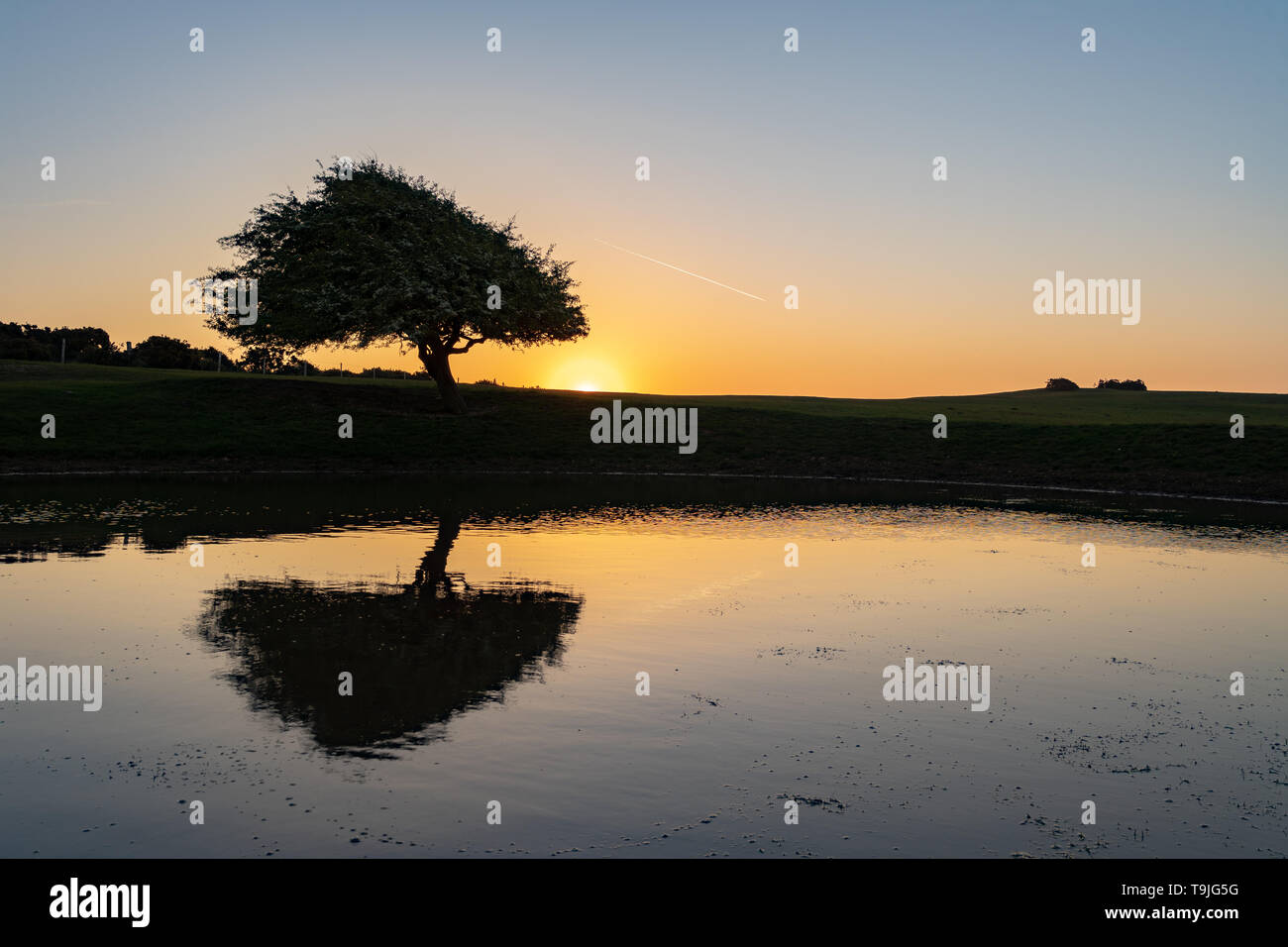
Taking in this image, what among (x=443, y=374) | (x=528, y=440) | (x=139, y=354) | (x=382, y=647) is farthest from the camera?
(x=139, y=354)

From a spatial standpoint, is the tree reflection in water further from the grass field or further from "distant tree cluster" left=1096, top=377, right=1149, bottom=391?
"distant tree cluster" left=1096, top=377, right=1149, bottom=391

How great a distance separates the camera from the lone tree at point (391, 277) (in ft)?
198

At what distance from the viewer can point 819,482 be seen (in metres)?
48.8

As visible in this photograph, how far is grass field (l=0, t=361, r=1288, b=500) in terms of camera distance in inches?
1863

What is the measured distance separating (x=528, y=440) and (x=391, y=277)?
1325 centimetres

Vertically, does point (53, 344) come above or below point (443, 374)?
above

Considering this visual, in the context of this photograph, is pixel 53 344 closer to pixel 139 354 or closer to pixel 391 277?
pixel 139 354

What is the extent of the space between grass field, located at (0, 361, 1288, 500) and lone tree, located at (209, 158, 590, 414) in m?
4.56

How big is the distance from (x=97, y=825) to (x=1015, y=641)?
495 inches

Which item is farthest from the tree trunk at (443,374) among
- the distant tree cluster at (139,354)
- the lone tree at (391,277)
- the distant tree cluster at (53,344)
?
the distant tree cluster at (53,344)

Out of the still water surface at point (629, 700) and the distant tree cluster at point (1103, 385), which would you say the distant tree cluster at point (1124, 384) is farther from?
the still water surface at point (629, 700)

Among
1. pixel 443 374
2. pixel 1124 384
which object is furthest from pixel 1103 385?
pixel 443 374

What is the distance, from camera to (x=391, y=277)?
60406 millimetres

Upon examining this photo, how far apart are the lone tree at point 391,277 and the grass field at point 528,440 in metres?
4.56
